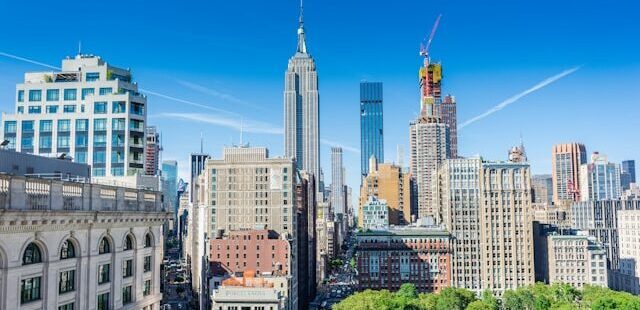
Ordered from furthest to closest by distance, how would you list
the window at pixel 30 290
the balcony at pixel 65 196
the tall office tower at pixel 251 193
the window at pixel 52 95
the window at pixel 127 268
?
the tall office tower at pixel 251 193, the window at pixel 52 95, the window at pixel 127 268, the window at pixel 30 290, the balcony at pixel 65 196

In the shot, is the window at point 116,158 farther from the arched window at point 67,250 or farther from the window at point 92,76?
the arched window at point 67,250

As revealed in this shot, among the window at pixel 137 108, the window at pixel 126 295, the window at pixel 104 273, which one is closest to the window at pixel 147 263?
the window at pixel 126 295

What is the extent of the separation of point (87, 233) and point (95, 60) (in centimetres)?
4249

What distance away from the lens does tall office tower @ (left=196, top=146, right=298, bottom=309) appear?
188875 mm

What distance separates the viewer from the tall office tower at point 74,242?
3030cm

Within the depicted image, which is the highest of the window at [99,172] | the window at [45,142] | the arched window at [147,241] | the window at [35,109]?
the window at [35,109]

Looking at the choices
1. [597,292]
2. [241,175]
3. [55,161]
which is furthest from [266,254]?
[55,161]

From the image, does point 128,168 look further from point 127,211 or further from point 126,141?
point 127,211

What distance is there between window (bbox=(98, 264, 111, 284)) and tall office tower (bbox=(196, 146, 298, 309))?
480 ft

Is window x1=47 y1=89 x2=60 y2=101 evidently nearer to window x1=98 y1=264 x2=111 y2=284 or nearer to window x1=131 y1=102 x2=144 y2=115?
window x1=131 y1=102 x2=144 y2=115

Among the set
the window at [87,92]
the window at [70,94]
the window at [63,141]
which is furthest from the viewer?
the window at [87,92]

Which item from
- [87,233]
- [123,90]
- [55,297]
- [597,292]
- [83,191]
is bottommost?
[597,292]

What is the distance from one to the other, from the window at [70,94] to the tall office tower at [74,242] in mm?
23382

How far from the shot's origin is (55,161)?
4606 cm
